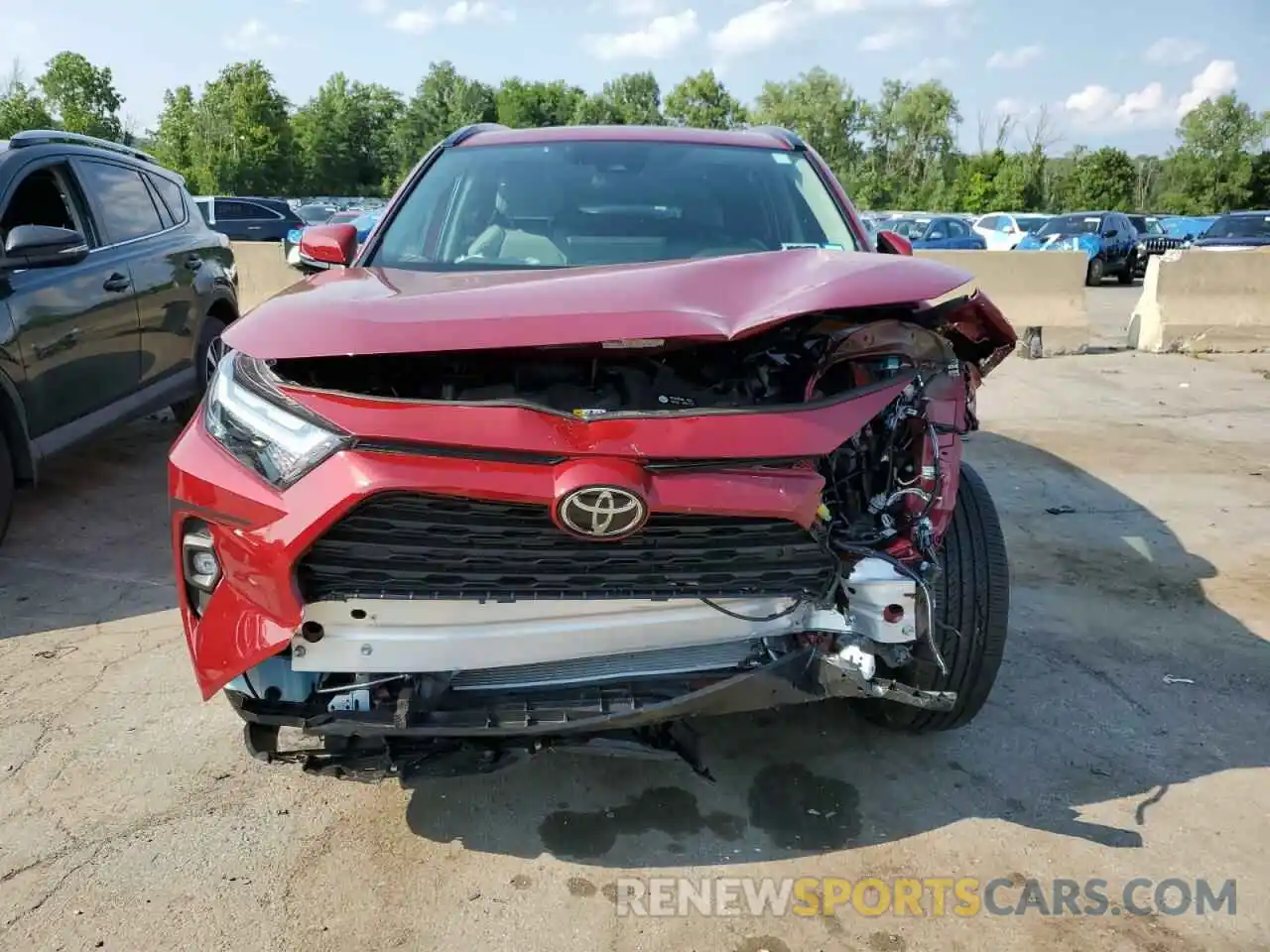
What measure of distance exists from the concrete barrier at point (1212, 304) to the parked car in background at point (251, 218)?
716 inches

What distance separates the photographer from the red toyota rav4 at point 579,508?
202cm

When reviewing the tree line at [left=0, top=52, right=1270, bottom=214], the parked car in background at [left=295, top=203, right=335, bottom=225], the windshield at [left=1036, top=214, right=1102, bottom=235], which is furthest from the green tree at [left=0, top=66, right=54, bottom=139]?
the windshield at [left=1036, top=214, right=1102, bottom=235]

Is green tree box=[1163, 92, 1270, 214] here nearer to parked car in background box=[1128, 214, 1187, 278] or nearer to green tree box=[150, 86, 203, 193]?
parked car in background box=[1128, 214, 1187, 278]

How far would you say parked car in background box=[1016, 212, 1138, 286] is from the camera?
22234 mm

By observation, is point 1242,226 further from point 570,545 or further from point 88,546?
point 570,545

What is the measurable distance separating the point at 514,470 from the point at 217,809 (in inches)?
56.5

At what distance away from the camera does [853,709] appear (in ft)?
10.3

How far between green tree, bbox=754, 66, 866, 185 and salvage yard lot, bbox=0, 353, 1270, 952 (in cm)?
7813

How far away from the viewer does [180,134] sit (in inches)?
2243

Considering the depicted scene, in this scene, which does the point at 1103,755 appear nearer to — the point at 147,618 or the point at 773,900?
the point at 773,900

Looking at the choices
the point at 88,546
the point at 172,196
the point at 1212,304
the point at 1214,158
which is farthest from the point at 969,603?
the point at 1214,158

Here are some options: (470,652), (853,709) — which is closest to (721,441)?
(470,652)

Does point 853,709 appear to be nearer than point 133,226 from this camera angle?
Yes

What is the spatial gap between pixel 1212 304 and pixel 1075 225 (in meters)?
13.9
